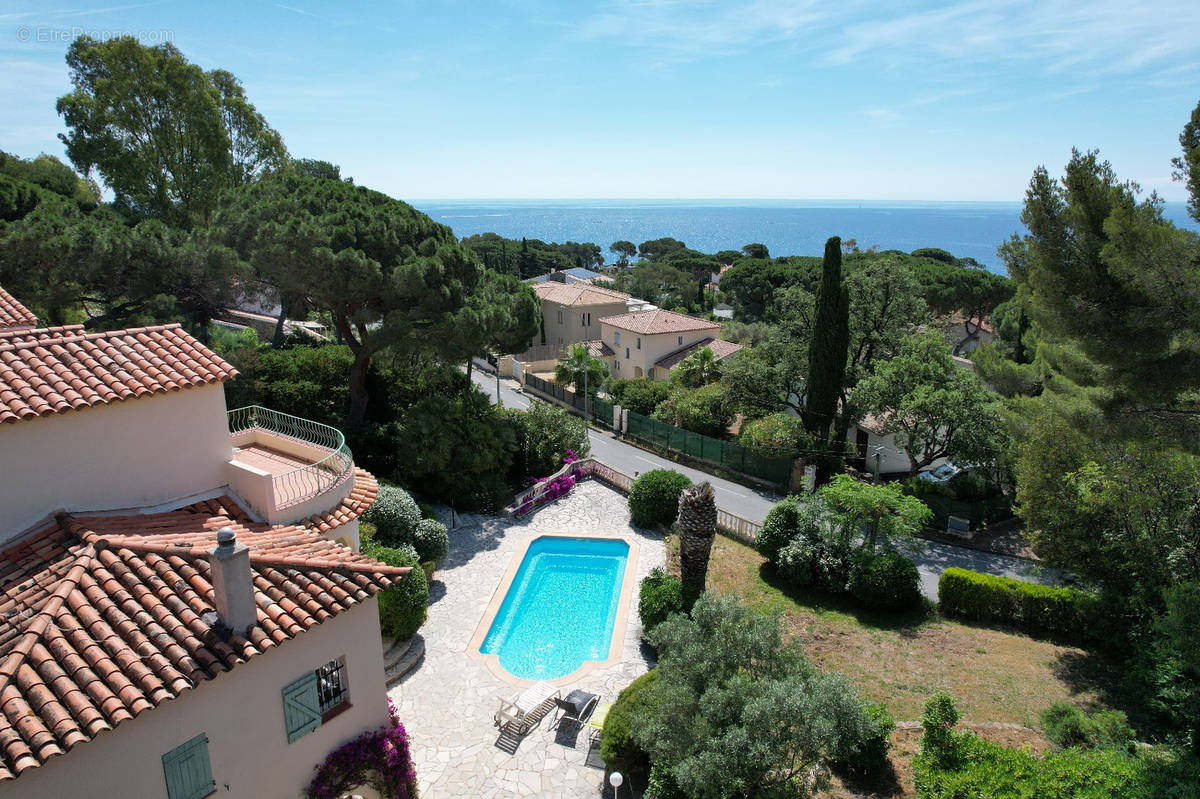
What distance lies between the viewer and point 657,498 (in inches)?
966

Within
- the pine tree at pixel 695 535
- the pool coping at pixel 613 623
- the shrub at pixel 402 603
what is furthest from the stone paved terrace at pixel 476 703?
the pine tree at pixel 695 535

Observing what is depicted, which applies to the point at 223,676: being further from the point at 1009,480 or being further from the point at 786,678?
the point at 1009,480

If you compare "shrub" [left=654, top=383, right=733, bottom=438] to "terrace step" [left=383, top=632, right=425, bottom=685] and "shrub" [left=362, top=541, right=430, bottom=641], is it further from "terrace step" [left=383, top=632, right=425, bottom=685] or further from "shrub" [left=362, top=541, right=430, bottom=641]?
"terrace step" [left=383, top=632, right=425, bottom=685]

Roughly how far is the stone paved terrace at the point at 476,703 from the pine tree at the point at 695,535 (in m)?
2.00

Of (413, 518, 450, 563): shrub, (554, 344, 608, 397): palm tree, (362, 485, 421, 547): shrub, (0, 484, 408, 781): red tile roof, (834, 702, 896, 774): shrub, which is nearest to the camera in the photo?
(0, 484, 408, 781): red tile roof

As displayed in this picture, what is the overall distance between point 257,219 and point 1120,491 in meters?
28.7

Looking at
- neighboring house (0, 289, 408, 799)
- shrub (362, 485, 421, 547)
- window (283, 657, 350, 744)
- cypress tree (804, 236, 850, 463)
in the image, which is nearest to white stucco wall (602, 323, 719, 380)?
cypress tree (804, 236, 850, 463)

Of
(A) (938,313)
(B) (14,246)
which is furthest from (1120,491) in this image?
(A) (938,313)

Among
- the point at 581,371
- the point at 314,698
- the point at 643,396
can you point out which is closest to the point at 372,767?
the point at 314,698

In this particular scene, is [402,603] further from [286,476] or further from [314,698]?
[314,698]

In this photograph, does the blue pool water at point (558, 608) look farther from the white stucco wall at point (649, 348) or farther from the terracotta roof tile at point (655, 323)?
the terracotta roof tile at point (655, 323)

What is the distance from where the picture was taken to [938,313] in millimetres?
63531

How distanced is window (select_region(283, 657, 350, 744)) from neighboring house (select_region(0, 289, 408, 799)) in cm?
3

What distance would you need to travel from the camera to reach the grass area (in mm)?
14922
